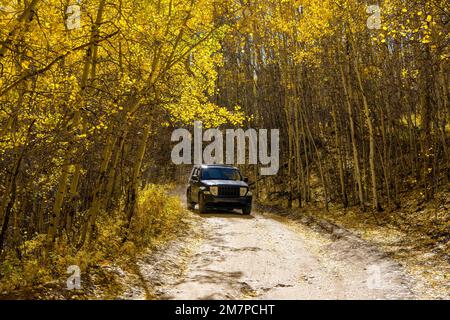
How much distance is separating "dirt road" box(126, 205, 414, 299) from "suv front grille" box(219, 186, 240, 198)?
355 cm

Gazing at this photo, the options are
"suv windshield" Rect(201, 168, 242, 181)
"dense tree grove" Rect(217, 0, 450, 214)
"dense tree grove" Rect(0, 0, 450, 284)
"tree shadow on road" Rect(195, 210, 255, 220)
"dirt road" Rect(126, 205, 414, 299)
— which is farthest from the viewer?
"suv windshield" Rect(201, 168, 242, 181)

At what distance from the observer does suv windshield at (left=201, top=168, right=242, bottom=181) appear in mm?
17562

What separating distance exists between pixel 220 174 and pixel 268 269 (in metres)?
9.31

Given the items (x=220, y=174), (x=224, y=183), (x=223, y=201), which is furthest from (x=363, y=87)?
(x=223, y=201)

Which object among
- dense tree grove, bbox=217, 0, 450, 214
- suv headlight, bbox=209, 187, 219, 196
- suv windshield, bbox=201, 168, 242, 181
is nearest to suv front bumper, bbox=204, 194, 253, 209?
suv headlight, bbox=209, 187, 219, 196

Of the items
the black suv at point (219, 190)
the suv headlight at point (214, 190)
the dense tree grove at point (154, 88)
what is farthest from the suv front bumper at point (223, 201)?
the dense tree grove at point (154, 88)

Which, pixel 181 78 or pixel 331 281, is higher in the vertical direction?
pixel 181 78

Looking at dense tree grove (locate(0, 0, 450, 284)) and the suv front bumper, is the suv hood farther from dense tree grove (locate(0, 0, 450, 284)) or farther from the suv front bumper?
dense tree grove (locate(0, 0, 450, 284))

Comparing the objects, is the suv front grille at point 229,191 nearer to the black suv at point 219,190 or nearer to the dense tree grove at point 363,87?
the black suv at point 219,190

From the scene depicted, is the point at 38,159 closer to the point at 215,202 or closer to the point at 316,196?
the point at 215,202

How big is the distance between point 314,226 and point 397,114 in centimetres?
846

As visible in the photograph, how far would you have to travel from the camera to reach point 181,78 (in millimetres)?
12531

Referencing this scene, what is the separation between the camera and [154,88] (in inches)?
305
